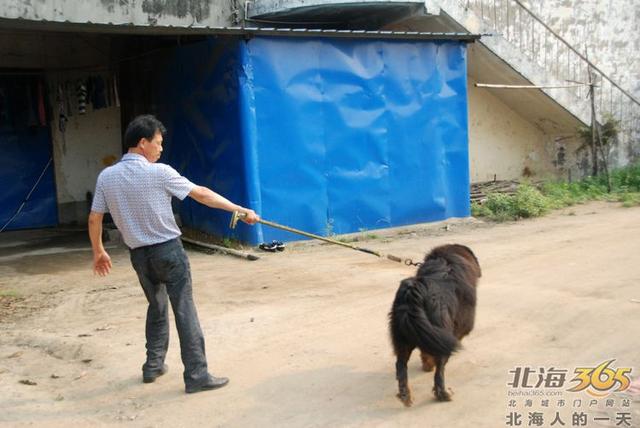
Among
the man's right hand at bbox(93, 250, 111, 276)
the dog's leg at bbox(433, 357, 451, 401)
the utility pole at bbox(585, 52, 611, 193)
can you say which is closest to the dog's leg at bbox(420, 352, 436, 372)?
the dog's leg at bbox(433, 357, 451, 401)

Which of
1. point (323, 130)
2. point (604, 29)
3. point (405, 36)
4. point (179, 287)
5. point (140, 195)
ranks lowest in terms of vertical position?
point (179, 287)

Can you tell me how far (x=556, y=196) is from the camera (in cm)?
1366

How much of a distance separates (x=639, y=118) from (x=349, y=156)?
28.6 feet

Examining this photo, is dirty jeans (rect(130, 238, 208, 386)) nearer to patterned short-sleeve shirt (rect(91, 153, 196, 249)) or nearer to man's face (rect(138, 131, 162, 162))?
patterned short-sleeve shirt (rect(91, 153, 196, 249))

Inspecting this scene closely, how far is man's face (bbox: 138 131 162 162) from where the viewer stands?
466 centimetres

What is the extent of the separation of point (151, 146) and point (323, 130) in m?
5.98

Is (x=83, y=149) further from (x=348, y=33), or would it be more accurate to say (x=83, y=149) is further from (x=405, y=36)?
(x=405, y=36)

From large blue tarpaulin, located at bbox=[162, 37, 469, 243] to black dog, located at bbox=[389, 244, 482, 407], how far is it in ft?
18.3

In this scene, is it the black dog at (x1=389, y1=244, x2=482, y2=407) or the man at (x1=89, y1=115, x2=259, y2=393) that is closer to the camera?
the black dog at (x1=389, y1=244, x2=482, y2=407)

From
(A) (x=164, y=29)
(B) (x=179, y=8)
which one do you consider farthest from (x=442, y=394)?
(B) (x=179, y=8)

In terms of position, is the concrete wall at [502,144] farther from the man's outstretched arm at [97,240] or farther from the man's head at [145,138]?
the man's outstretched arm at [97,240]

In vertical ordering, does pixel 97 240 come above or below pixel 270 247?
above

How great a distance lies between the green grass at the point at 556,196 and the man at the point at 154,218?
332 inches

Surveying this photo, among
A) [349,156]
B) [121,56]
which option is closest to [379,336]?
[349,156]
